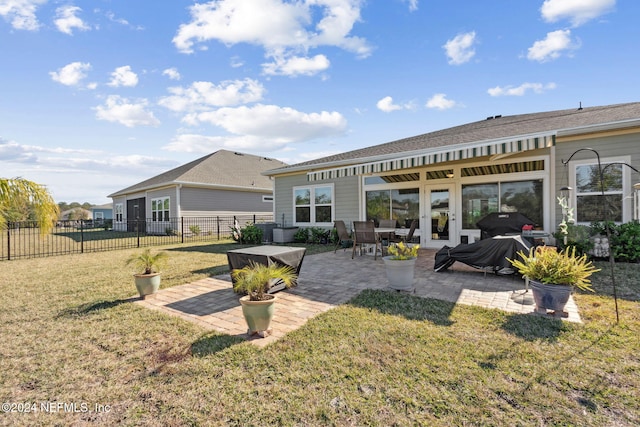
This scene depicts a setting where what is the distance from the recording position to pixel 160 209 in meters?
20.3

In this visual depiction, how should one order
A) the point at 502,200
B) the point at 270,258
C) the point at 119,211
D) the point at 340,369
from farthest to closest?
1. the point at 119,211
2. the point at 502,200
3. the point at 270,258
4. the point at 340,369

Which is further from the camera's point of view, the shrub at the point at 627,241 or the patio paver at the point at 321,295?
the shrub at the point at 627,241

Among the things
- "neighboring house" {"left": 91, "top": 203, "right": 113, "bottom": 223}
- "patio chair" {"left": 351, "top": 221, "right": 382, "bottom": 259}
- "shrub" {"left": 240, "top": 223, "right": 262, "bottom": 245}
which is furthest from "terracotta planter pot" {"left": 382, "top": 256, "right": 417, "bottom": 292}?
"neighboring house" {"left": 91, "top": 203, "right": 113, "bottom": 223}

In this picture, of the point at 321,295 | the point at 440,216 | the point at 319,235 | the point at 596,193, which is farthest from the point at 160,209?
the point at 596,193

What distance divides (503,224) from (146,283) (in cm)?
819

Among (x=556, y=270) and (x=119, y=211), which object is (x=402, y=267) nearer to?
(x=556, y=270)

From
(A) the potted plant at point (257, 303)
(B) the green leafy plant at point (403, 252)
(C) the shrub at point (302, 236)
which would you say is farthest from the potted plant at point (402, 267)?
(C) the shrub at point (302, 236)

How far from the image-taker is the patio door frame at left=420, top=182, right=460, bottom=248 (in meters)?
9.90

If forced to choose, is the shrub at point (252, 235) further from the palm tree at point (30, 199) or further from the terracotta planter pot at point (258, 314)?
the terracotta planter pot at point (258, 314)

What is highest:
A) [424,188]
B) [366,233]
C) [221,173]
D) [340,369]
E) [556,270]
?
[221,173]

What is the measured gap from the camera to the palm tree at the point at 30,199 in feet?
15.8

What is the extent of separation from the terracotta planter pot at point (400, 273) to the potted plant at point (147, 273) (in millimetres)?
3852

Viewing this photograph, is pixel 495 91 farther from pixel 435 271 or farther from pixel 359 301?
pixel 359 301

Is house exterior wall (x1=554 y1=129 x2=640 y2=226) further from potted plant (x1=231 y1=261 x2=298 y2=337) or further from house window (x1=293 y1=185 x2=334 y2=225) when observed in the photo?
potted plant (x1=231 y1=261 x2=298 y2=337)
